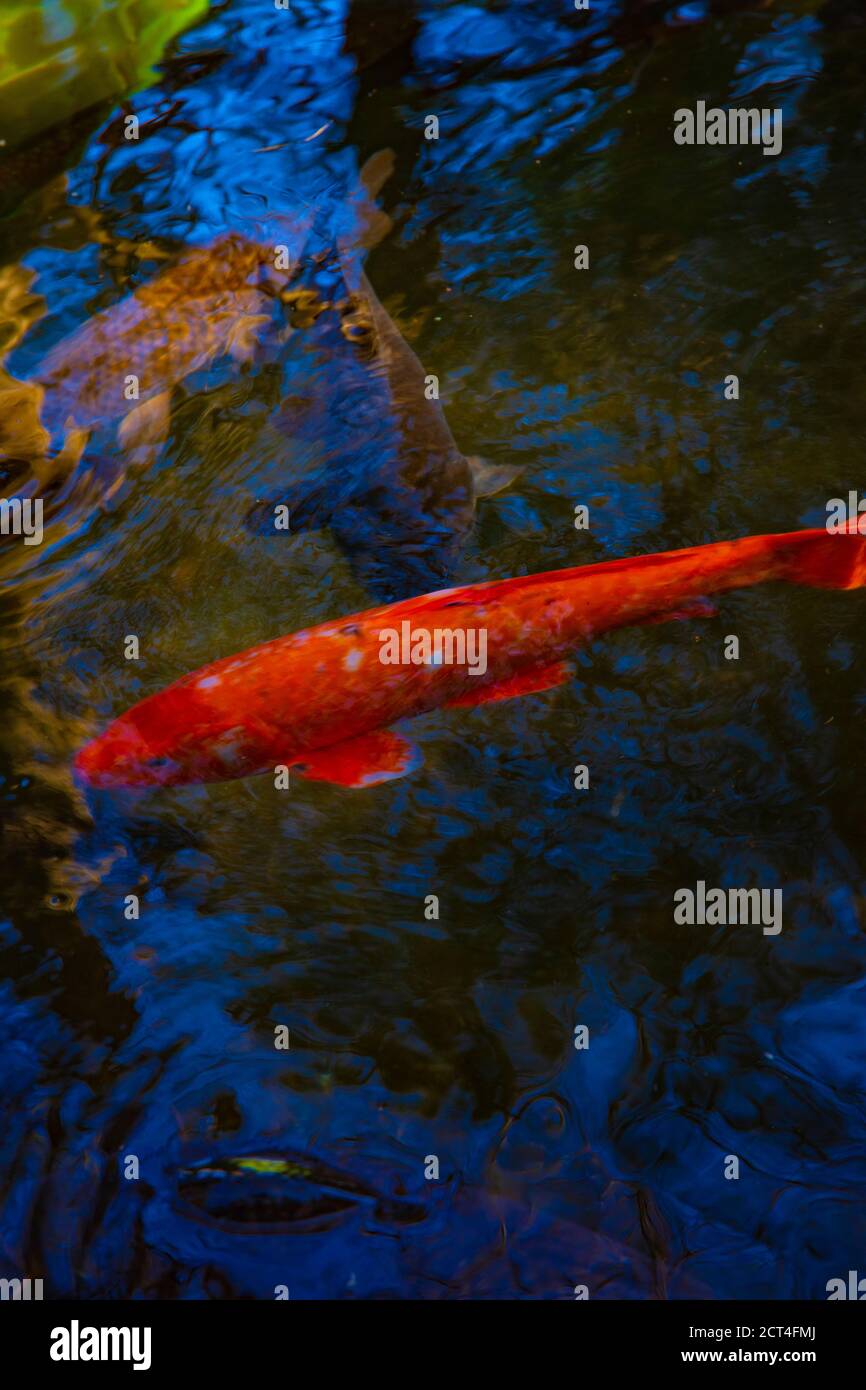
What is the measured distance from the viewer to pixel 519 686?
140 inches

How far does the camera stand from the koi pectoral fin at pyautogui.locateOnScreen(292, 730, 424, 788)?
11.4ft

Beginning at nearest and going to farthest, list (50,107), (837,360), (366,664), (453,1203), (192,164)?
(453,1203) → (366,664) → (837,360) → (192,164) → (50,107)

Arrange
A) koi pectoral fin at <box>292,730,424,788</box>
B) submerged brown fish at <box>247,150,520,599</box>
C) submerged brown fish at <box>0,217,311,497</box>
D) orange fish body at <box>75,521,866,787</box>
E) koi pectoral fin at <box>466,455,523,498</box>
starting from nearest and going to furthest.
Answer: orange fish body at <box>75,521,866,787</box> → koi pectoral fin at <box>292,730,424,788</box> → submerged brown fish at <box>247,150,520,599</box> → koi pectoral fin at <box>466,455,523,498</box> → submerged brown fish at <box>0,217,311,497</box>

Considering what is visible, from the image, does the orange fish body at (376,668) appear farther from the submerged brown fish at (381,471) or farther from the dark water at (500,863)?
the submerged brown fish at (381,471)

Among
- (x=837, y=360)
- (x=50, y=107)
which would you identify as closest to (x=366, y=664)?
(x=837, y=360)

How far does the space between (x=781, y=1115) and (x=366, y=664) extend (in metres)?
1.73

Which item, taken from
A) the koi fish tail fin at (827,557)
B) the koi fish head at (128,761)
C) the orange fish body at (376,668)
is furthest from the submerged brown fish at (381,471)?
the koi fish tail fin at (827,557)

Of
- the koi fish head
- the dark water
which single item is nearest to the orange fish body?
the koi fish head

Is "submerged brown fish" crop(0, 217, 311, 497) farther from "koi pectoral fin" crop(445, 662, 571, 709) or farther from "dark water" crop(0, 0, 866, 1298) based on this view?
"koi pectoral fin" crop(445, 662, 571, 709)

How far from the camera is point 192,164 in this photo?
6.35 m

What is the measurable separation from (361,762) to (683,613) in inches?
45.3
